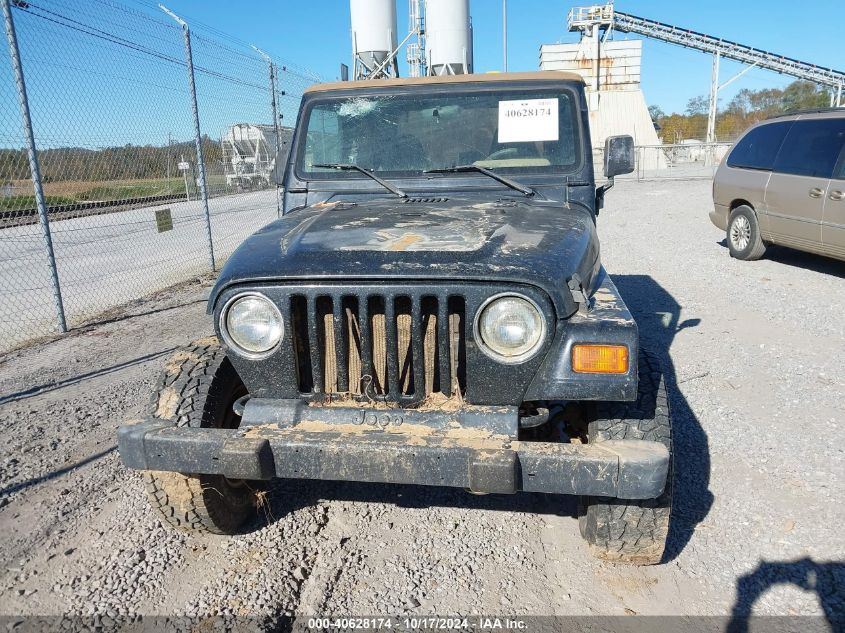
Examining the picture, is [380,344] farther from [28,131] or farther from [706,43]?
[706,43]

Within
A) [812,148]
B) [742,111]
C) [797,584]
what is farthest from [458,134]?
[742,111]

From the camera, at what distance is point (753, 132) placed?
8508mm

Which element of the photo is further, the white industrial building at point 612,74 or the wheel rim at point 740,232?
the white industrial building at point 612,74

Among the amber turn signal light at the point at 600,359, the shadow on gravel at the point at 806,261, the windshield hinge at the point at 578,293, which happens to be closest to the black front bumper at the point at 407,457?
the amber turn signal light at the point at 600,359

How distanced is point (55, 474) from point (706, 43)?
47.3 metres

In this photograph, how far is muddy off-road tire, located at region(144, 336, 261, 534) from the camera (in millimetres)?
2482

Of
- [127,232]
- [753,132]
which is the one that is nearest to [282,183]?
[753,132]

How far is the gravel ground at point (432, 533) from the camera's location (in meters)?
2.41

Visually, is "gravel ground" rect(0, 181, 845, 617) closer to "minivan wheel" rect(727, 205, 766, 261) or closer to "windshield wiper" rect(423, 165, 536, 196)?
"windshield wiper" rect(423, 165, 536, 196)

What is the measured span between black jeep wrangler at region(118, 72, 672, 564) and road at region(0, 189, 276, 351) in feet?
14.0

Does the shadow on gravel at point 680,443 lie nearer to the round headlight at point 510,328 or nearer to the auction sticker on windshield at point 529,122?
the round headlight at point 510,328

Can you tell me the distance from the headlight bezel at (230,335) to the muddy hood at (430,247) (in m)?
0.06

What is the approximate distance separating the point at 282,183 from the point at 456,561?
7.84ft

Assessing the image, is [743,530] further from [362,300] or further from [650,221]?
[650,221]
